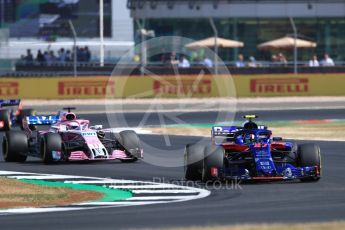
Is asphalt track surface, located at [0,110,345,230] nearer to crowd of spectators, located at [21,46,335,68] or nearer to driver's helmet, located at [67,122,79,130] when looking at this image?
driver's helmet, located at [67,122,79,130]

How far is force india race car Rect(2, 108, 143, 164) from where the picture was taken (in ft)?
81.3

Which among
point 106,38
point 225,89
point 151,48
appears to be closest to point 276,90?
point 225,89

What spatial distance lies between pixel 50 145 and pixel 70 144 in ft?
1.84

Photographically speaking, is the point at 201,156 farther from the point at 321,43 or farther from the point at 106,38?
the point at 106,38

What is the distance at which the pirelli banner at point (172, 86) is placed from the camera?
48.3m

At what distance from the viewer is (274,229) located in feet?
45.1

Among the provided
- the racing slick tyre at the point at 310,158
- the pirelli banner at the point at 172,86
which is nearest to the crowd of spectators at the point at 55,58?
the pirelli banner at the point at 172,86

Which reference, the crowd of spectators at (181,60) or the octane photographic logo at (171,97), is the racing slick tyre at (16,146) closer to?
the octane photographic logo at (171,97)

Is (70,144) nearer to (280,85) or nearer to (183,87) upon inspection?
(183,87)

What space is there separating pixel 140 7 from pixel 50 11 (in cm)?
1203

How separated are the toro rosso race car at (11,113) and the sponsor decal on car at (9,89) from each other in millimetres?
9035

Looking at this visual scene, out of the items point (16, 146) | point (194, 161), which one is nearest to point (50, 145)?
point (16, 146)

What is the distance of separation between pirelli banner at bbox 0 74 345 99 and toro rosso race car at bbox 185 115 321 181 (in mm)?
26197

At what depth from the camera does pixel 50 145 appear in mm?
24688
